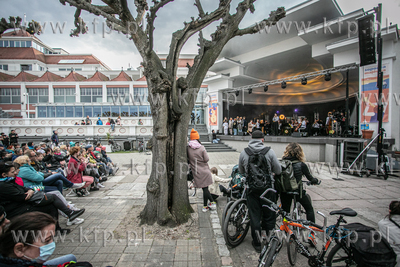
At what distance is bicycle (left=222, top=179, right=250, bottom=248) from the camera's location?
3064 mm

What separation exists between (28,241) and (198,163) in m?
3.24

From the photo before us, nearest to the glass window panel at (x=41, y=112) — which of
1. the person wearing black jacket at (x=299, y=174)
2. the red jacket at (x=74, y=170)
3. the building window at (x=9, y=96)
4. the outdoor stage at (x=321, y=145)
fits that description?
the building window at (x=9, y=96)

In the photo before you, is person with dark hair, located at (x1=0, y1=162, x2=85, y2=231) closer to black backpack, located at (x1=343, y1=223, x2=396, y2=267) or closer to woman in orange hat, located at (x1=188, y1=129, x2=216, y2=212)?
woman in orange hat, located at (x1=188, y1=129, x2=216, y2=212)

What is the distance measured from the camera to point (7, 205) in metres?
3.00

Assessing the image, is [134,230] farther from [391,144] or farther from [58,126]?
[58,126]

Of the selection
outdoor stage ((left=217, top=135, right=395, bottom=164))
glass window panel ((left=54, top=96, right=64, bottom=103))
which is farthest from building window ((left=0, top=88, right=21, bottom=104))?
outdoor stage ((left=217, top=135, right=395, bottom=164))

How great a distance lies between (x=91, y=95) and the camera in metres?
30.8

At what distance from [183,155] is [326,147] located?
1025cm

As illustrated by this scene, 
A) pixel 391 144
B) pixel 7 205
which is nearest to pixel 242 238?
pixel 7 205

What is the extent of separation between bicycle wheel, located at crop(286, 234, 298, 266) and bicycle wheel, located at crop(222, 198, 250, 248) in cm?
81

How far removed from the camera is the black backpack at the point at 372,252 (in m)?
1.99

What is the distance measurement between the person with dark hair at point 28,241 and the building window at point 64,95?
3510 centimetres

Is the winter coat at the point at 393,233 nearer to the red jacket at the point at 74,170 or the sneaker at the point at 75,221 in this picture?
the sneaker at the point at 75,221

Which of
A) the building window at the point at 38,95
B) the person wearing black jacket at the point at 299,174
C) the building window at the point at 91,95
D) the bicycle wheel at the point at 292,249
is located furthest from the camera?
the building window at the point at 91,95
